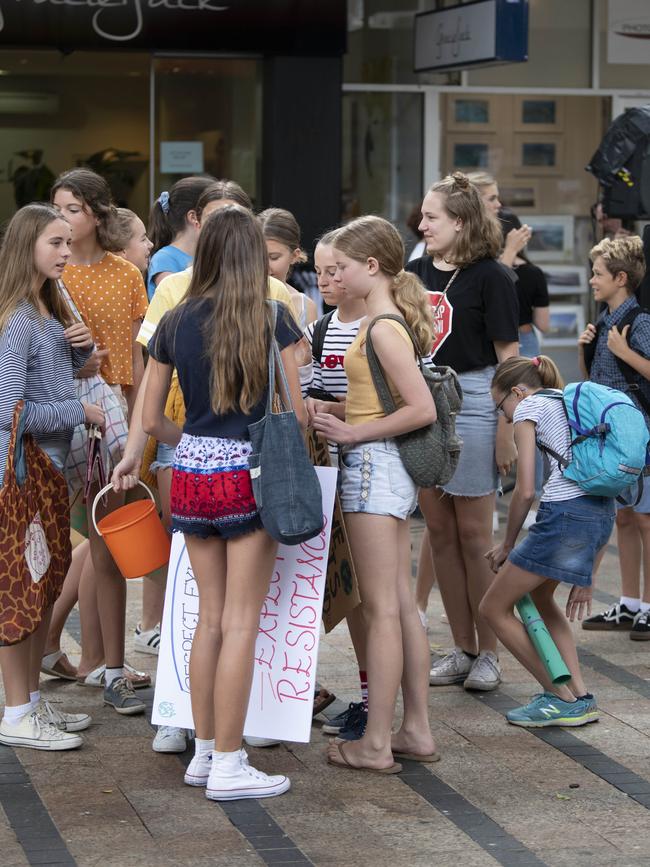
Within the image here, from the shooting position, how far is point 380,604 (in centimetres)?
502

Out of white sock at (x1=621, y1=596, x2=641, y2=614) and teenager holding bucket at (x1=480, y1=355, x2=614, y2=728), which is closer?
teenager holding bucket at (x1=480, y1=355, x2=614, y2=728)

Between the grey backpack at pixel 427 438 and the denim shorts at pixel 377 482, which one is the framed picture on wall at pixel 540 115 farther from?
the denim shorts at pixel 377 482

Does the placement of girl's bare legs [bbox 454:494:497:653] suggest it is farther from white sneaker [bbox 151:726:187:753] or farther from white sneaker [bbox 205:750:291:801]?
white sneaker [bbox 205:750:291:801]

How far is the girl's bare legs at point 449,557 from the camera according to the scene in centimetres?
622

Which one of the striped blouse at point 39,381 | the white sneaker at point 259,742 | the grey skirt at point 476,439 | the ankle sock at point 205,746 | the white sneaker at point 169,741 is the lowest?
the white sneaker at point 259,742

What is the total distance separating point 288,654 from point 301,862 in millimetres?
935

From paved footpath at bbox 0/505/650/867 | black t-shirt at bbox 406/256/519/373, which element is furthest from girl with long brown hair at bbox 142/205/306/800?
black t-shirt at bbox 406/256/519/373

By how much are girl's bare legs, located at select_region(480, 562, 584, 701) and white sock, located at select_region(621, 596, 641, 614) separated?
5.33 ft

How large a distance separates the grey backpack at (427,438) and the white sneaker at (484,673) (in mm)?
1313

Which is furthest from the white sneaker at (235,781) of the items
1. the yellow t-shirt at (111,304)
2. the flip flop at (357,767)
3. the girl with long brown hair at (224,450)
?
the yellow t-shirt at (111,304)

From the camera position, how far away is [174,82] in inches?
465

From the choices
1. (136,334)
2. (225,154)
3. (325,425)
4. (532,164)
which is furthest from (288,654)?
(532,164)

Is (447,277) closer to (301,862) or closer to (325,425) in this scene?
(325,425)

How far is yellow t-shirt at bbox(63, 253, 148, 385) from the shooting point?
5.93 meters
